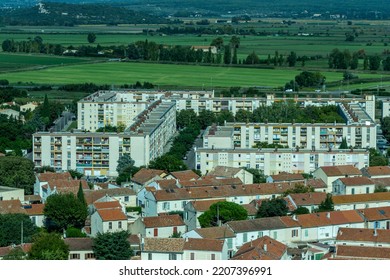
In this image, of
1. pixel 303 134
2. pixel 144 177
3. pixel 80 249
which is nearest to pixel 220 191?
pixel 144 177

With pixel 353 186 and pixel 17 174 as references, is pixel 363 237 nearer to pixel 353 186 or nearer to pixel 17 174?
pixel 353 186

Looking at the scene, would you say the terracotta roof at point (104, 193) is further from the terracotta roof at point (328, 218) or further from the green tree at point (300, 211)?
the terracotta roof at point (328, 218)

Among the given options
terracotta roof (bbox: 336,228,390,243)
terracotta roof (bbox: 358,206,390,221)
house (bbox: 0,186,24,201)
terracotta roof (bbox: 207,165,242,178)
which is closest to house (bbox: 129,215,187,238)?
terracotta roof (bbox: 336,228,390,243)

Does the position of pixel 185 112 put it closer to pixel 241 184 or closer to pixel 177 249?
pixel 241 184
